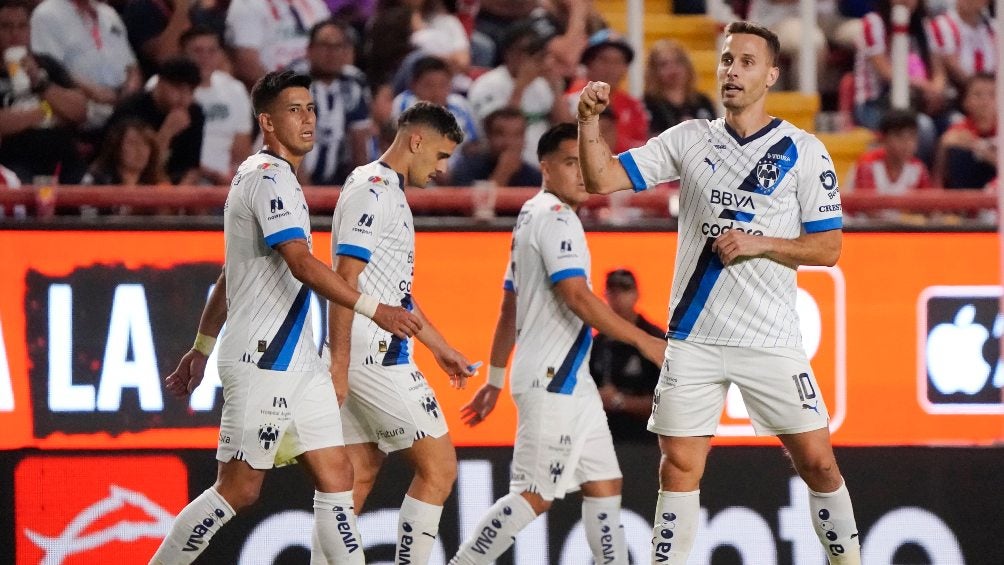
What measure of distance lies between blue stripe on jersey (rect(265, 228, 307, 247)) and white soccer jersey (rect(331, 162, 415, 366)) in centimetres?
53

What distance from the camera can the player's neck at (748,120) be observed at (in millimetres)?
5957

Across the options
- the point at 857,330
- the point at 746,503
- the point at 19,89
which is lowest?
the point at 746,503

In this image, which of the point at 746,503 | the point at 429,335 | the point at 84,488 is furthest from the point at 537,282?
the point at 84,488

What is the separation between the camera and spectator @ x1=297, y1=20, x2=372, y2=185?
384 inches

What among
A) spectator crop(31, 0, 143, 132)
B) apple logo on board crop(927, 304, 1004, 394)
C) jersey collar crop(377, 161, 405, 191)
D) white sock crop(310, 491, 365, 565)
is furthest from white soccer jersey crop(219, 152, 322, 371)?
apple logo on board crop(927, 304, 1004, 394)

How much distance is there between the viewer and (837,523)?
236 inches

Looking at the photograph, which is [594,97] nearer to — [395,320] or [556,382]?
[395,320]

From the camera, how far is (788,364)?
5.92 m

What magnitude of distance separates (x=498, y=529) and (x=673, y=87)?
14.6 feet

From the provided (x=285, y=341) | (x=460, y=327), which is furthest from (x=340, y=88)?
(x=285, y=341)

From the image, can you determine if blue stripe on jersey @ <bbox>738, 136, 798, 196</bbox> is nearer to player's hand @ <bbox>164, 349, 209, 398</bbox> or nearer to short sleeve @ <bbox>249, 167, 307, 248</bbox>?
short sleeve @ <bbox>249, 167, 307, 248</bbox>

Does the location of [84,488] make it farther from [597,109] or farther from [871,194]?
[871,194]

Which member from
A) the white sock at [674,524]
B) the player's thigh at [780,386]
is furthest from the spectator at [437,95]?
the white sock at [674,524]

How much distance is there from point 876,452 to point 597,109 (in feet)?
9.16
